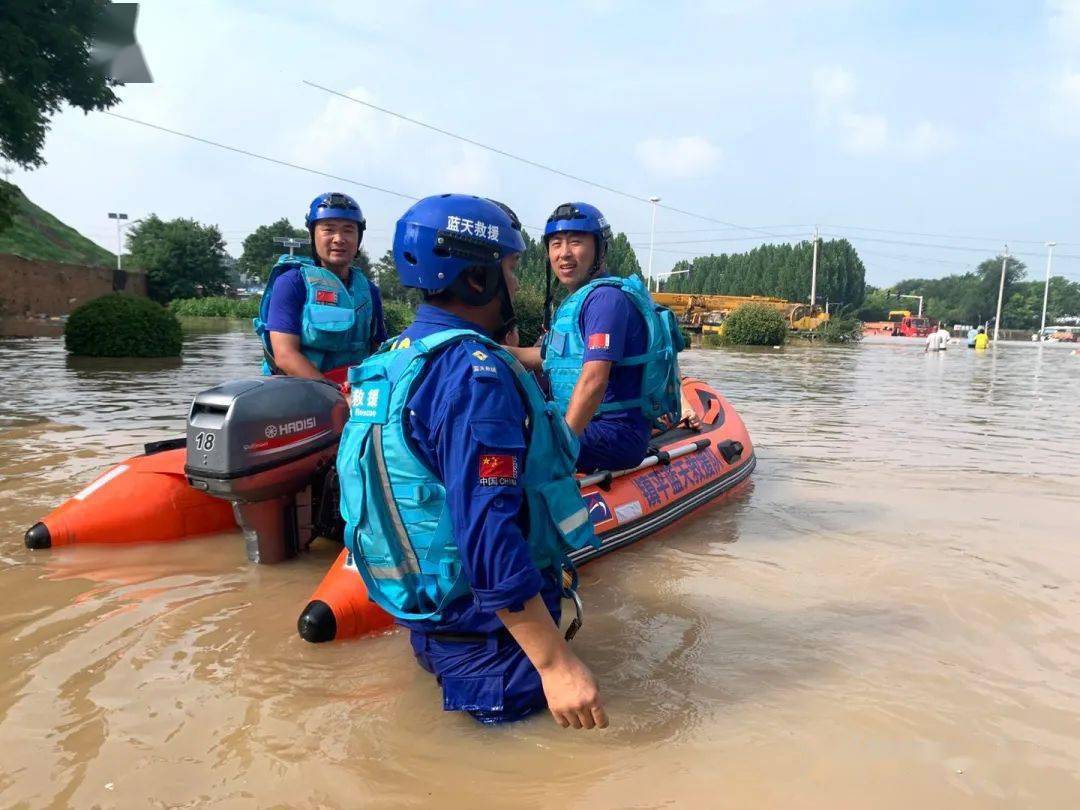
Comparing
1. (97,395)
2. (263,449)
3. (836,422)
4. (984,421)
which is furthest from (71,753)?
(984,421)

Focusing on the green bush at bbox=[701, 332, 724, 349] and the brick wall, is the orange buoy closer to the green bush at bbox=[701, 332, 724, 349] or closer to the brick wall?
the brick wall

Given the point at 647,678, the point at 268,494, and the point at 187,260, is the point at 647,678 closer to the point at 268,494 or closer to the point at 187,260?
the point at 268,494

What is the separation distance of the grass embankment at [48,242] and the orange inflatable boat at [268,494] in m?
42.2

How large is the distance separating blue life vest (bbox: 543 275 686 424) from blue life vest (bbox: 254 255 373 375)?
1086 millimetres

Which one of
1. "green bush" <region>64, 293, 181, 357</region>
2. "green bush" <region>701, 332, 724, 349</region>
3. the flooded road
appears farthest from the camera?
"green bush" <region>701, 332, 724, 349</region>

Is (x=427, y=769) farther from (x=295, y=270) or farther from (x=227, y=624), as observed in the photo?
(x=295, y=270)

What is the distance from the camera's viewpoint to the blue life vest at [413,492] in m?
2.07

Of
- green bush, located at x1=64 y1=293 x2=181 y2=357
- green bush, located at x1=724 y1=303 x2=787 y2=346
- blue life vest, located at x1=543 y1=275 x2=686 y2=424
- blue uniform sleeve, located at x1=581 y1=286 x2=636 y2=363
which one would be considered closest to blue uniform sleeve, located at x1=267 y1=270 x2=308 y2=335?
blue life vest, located at x1=543 y1=275 x2=686 y2=424

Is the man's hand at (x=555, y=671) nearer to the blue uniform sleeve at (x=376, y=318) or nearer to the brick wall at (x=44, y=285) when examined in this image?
the blue uniform sleeve at (x=376, y=318)

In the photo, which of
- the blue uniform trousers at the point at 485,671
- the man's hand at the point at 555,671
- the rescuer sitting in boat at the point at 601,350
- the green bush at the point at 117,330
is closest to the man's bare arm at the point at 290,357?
the rescuer sitting in boat at the point at 601,350

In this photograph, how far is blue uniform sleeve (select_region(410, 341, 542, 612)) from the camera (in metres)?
1.90

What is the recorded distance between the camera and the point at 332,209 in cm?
431

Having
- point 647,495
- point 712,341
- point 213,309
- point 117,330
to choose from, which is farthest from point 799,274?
point 647,495

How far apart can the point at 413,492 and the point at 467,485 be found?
24 cm
